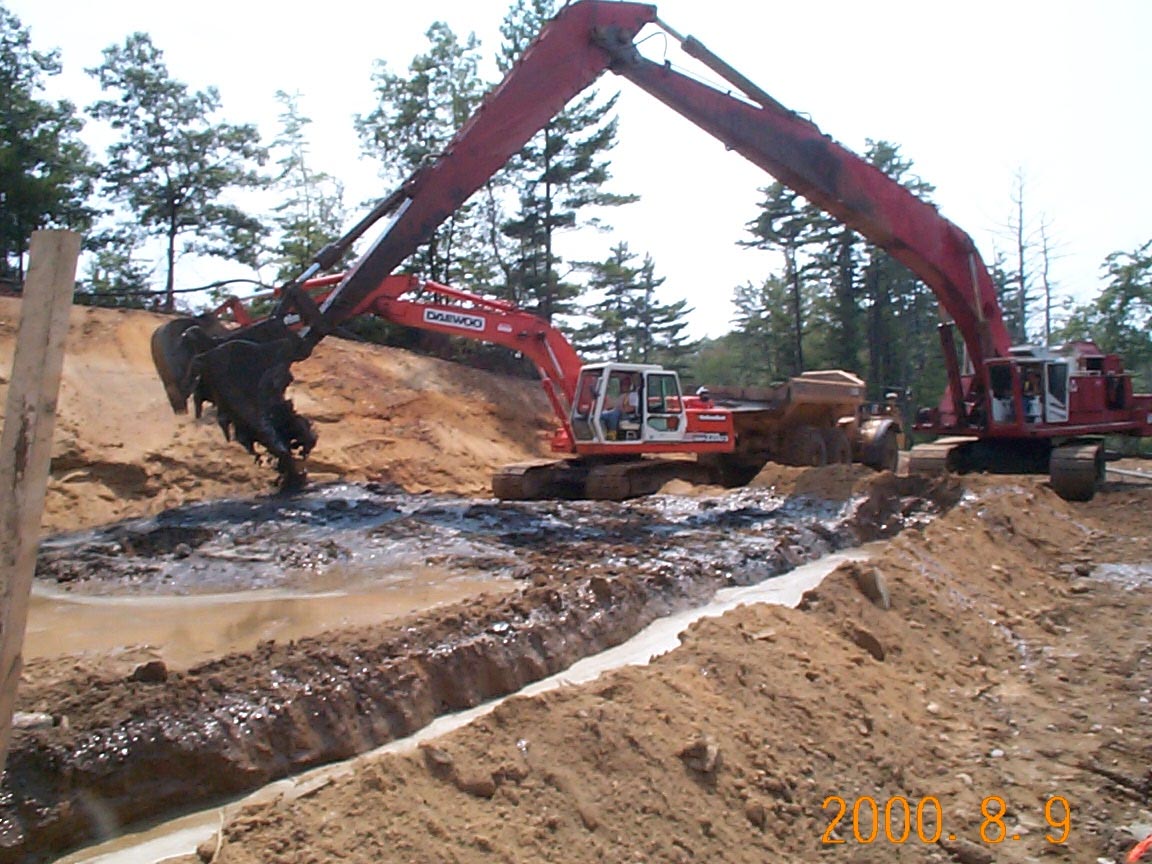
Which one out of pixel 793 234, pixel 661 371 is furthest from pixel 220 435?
pixel 793 234

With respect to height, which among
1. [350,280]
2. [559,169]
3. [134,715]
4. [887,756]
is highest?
[559,169]

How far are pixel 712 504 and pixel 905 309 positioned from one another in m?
35.8

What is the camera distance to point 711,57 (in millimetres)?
11898

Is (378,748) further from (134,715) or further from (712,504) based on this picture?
(712,504)

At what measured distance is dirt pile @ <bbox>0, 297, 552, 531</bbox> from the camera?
47.0 feet

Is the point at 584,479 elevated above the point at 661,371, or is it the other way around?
the point at 661,371

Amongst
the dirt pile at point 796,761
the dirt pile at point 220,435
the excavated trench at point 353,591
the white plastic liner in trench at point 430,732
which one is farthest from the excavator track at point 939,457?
the dirt pile at point 796,761

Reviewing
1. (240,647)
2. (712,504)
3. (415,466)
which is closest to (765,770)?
(240,647)

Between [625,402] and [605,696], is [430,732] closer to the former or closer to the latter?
[605,696]

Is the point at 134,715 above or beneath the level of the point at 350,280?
beneath

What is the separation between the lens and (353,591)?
748cm

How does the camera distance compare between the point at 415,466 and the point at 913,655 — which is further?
the point at 415,466

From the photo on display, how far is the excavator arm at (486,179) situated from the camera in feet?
37.1

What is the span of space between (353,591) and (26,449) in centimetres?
532
